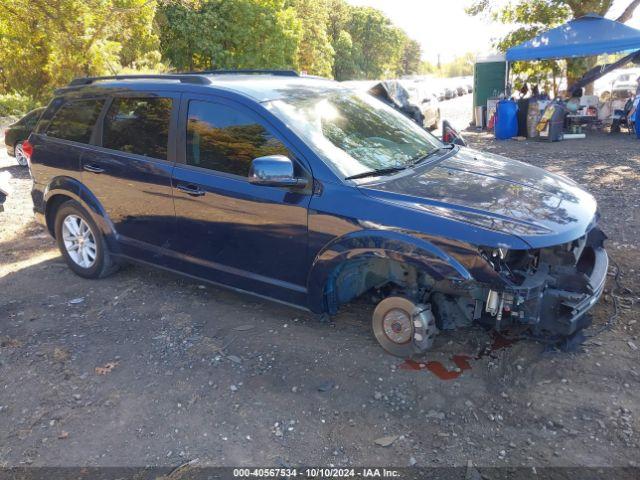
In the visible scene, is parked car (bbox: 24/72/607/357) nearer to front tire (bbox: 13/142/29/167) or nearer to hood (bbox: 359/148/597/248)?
hood (bbox: 359/148/597/248)

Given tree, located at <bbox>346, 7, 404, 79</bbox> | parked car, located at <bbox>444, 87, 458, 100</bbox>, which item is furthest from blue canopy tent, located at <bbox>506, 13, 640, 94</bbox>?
tree, located at <bbox>346, 7, 404, 79</bbox>

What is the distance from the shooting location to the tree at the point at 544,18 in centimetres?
1642

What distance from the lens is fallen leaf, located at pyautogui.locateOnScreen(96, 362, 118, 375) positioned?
3.75 metres

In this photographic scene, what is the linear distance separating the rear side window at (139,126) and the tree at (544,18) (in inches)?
633

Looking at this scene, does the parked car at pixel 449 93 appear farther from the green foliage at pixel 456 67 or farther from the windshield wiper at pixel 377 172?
the green foliage at pixel 456 67

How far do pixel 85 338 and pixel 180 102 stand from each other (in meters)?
1.99

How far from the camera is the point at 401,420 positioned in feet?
10.2

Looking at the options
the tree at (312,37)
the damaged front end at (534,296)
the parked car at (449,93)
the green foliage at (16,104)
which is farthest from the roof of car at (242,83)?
the parked car at (449,93)

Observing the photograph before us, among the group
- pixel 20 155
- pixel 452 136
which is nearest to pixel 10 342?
pixel 452 136

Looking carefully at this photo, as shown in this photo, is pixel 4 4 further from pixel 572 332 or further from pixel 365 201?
pixel 572 332

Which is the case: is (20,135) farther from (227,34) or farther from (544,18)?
(227,34)

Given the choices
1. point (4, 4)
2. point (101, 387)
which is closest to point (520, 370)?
point (101, 387)

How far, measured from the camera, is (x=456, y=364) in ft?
11.8

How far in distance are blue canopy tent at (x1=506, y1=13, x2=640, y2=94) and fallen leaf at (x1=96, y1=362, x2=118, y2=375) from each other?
44.2ft
